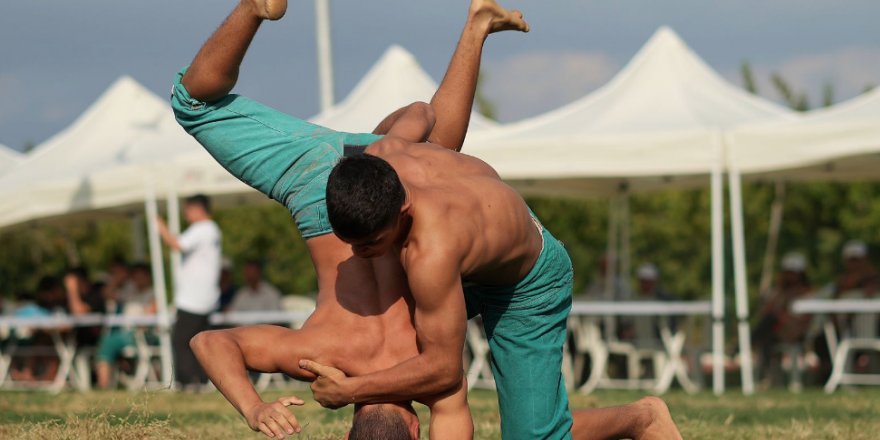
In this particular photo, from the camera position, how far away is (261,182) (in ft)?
17.1

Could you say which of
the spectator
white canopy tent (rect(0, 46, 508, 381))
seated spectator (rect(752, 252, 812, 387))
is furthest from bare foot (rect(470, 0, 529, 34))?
the spectator

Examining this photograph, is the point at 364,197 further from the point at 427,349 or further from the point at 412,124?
the point at 412,124

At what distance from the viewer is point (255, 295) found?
46.6 feet

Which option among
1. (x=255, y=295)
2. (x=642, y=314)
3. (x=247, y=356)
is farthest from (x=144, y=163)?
(x=247, y=356)

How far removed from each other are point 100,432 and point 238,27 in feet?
5.72

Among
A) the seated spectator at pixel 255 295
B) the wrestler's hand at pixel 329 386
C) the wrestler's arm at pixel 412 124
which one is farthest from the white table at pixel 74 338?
the wrestler's hand at pixel 329 386

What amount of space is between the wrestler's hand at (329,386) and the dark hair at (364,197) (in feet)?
1.70

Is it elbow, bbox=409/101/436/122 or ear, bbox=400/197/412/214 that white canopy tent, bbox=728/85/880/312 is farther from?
ear, bbox=400/197/412/214

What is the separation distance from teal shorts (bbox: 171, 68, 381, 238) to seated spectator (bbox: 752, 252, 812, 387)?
341 inches

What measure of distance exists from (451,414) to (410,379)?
0.34 metres

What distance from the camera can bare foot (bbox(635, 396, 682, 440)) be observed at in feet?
18.0

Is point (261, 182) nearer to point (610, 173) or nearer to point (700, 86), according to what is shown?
point (610, 173)

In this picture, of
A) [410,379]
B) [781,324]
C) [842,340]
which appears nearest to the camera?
[410,379]

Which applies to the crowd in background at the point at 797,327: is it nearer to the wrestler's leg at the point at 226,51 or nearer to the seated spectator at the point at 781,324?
the seated spectator at the point at 781,324
